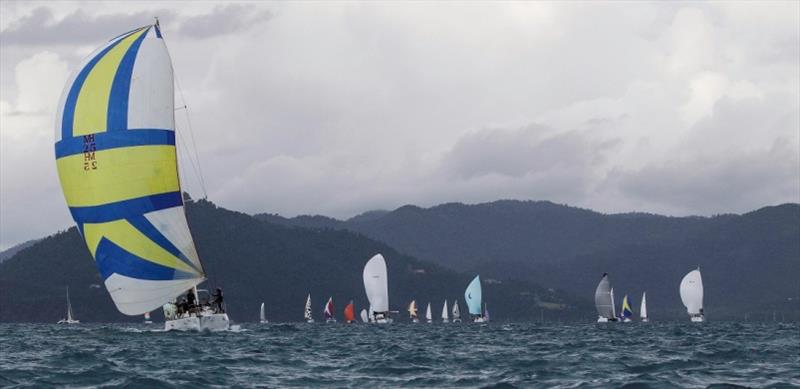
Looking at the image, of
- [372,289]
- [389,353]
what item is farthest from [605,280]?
[389,353]

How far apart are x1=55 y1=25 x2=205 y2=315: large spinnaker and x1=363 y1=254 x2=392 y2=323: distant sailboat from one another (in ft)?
348

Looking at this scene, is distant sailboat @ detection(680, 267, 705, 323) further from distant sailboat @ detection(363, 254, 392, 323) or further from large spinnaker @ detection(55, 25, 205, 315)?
large spinnaker @ detection(55, 25, 205, 315)

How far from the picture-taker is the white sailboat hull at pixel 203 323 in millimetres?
69688

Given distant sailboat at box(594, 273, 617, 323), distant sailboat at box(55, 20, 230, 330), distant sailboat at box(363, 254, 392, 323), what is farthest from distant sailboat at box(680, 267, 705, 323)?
distant sailboat at box(55, 20, 230, 330)

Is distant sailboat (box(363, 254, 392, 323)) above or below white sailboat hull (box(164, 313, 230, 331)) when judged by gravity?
above

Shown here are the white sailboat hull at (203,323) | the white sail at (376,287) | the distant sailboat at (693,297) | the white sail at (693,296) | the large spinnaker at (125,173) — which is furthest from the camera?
the white sail at (693,296)

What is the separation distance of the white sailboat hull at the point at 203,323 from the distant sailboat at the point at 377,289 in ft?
329

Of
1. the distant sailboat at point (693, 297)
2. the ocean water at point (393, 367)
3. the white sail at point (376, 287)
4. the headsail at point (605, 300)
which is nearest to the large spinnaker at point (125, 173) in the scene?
the ocean water at point (393, 367)

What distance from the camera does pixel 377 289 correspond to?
173 metres

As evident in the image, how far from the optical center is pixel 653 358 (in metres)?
45.8

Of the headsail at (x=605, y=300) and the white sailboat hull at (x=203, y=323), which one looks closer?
the white sailboat hull at (x=203, y=323)

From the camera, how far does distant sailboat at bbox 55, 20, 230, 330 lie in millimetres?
63062

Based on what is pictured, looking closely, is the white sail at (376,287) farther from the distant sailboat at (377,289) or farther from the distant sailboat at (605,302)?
the distant sailboat at (605,302)

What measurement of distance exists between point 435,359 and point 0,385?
632 inches
